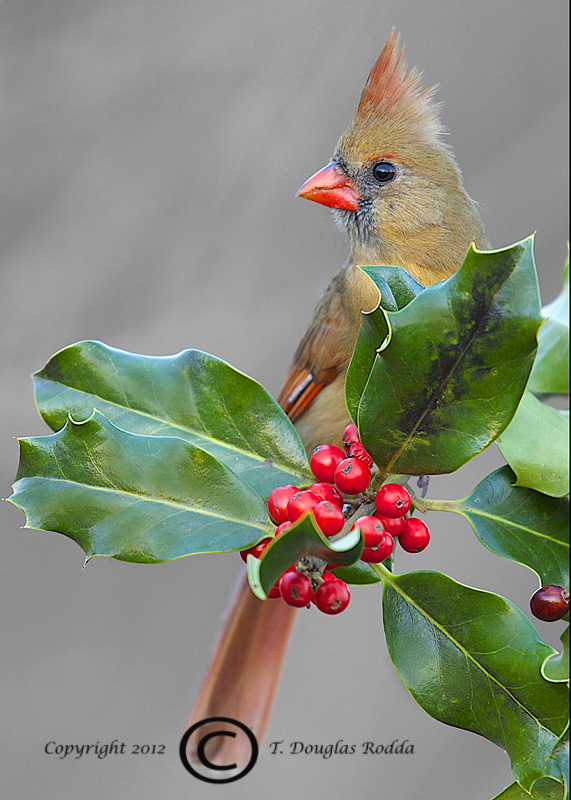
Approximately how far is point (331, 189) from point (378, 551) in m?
0.89

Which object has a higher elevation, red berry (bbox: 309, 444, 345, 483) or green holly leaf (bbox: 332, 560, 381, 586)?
red berry (bbox: 309, 444, 345, 483)

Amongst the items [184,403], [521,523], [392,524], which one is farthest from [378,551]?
[184,403]

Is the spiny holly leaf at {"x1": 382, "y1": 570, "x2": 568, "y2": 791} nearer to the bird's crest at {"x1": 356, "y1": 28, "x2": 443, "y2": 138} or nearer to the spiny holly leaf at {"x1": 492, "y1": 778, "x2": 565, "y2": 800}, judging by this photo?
the spiny holly leaf at {"x1": 492, "y1": 778, "x2": 565, "y2": 800}

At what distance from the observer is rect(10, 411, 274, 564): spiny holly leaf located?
691mm

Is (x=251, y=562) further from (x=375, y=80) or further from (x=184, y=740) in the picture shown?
(x=184, y=740)

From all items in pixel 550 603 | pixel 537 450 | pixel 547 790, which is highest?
pixel 537 450

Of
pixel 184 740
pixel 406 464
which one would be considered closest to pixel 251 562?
pixel 406 464

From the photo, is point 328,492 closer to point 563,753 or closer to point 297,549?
point 297,549

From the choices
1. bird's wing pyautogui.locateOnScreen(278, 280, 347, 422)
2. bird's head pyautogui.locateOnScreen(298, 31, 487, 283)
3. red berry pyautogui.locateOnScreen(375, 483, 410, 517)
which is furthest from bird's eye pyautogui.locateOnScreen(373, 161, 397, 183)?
red berry pyautogui.locateOnScreen(375, 483, 410, 517)

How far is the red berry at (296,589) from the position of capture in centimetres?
69

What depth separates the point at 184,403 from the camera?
79cm

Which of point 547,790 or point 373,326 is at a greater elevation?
point 373,326

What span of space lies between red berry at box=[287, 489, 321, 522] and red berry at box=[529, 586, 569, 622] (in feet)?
0.80

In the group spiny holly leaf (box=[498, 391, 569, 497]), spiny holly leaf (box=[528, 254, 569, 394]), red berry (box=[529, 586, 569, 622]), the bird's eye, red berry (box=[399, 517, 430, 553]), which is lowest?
red berry (box=[529, 586, 569, 622])
